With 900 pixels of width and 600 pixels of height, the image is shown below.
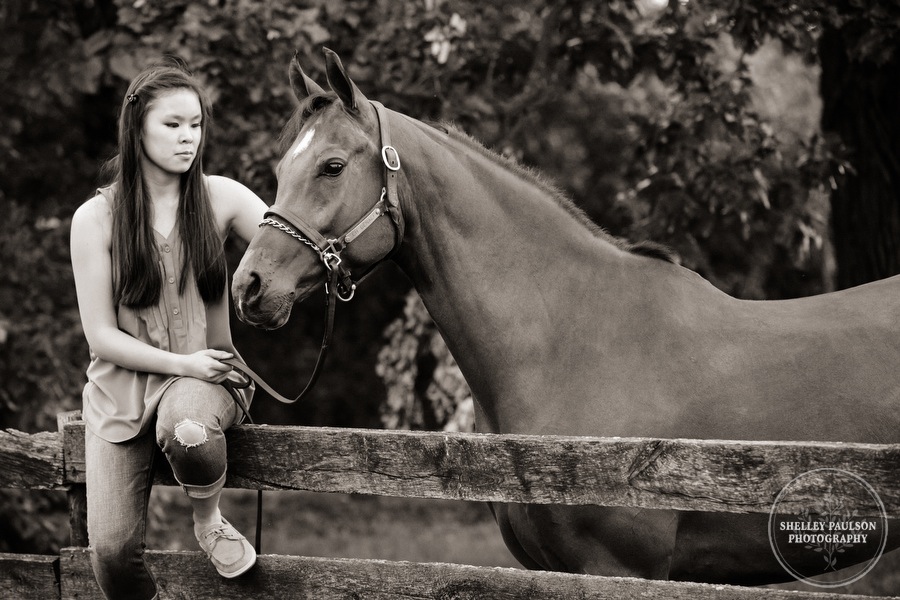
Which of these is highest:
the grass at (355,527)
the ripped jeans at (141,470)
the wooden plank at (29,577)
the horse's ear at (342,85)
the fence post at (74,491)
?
the horse's ear at (342,85)

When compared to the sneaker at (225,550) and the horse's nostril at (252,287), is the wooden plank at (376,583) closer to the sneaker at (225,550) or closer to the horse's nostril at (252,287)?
the sneaker at (225,550)

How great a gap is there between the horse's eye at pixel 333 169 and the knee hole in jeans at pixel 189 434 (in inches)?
38.1

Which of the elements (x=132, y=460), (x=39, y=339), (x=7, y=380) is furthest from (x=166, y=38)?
(x=132, y=460)

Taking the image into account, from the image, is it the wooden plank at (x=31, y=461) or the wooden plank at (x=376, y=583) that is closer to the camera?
the wooden plank at (x=376, y=583)

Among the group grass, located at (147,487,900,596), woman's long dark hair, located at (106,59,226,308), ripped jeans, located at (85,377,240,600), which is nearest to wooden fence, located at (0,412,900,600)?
ripped jeans, located at (85,377,240,600)

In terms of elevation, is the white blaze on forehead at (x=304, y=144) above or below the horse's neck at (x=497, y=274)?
above

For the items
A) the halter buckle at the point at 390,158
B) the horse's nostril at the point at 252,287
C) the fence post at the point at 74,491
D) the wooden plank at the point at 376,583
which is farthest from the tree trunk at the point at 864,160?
the fence post at the point at 74,491

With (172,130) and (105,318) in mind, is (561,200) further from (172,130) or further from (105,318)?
(105,318)

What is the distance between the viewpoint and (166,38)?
5.64 meters

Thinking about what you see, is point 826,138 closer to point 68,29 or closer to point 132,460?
point 132,460

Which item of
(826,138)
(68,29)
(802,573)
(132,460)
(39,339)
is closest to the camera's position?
(132,460)

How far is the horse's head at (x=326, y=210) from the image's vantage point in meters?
3.02

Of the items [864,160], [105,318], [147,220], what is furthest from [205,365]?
[864,160]

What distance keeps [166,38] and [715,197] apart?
356 cm
